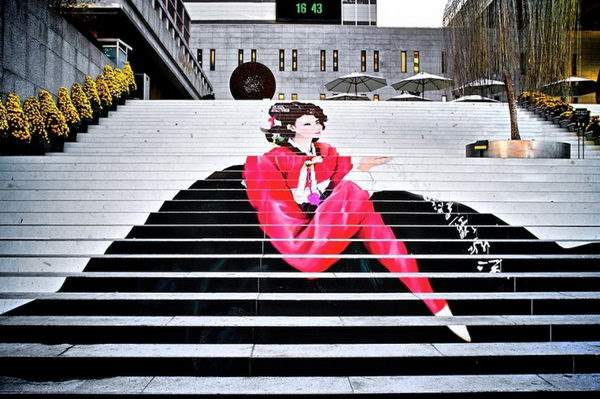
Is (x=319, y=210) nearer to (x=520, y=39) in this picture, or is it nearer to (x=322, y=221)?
(x=322, y=221)

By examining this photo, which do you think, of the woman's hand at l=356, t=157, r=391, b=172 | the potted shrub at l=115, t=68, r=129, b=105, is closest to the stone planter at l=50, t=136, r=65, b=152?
the potted shrub at l=115, t=68, r=129, b=105

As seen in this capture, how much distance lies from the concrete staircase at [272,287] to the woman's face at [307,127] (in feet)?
7.04

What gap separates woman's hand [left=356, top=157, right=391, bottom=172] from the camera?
815cm

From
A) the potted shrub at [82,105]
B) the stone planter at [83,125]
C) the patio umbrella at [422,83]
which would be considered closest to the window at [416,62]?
the patio umbrella at [422,83]

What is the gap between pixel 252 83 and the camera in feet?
73.4

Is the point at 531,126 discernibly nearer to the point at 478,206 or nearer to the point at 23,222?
the point at 478,206

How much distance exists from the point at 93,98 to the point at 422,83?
50.0 feet

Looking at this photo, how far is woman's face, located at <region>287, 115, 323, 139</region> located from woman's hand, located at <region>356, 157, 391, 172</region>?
222 cm

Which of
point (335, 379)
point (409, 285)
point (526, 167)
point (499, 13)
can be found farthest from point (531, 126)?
point (335, 379)

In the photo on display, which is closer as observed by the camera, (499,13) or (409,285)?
(409,285)

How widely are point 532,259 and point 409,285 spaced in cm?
162

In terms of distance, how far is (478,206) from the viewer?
6.75m

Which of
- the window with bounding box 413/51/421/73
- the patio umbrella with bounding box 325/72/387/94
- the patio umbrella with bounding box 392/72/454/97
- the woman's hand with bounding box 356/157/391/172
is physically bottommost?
the woman's hand with bounding box 356/157/391/172

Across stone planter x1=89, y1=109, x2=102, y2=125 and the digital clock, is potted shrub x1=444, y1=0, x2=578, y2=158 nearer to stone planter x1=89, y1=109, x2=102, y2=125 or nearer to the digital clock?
the digital clock
